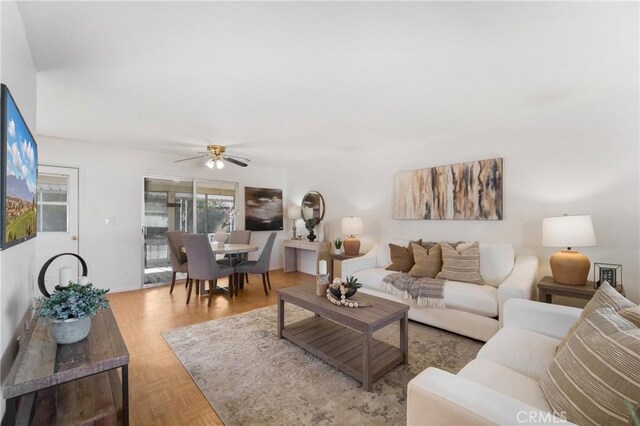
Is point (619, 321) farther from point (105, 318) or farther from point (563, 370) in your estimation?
point (105, 318)

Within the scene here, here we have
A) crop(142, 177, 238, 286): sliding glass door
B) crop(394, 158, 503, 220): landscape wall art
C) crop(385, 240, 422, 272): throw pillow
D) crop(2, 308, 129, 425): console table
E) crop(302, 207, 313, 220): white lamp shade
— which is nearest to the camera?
crop(2, 308, 129, 425): console table

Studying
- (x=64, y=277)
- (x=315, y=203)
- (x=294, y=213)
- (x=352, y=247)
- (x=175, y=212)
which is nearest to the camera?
(x=64, y=277)

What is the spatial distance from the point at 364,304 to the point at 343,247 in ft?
8.45

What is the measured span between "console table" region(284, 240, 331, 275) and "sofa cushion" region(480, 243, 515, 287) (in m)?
2.65

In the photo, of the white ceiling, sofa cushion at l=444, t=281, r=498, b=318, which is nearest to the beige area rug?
sofa cushion at l=444, t=281, r=498, b=318

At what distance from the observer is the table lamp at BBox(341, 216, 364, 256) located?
15.0ft

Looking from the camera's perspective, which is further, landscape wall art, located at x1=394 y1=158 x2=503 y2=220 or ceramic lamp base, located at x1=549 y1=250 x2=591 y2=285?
landscape wall art, located at x1=394 y1=158 x2=503 y2=220

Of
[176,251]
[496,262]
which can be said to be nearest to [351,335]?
[496,262]

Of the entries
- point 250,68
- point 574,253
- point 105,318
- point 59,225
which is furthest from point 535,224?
point 59,225

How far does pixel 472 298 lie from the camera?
2662 millimetres

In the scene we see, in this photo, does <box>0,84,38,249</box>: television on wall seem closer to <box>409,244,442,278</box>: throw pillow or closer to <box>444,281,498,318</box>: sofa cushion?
<box>444,281,498,318</box>: sofa cushion

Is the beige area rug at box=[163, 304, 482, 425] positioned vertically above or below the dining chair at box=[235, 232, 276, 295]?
below

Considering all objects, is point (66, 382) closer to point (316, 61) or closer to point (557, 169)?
point (316, 61)

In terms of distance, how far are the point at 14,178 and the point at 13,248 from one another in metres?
0.36
